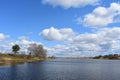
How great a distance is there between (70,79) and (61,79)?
2.21 m

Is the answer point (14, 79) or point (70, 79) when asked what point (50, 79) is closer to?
point (70, 79)

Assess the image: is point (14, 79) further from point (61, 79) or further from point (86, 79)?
point (86, 79)

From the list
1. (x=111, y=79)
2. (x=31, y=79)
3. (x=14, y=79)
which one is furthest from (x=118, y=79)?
(x=14, y=79)

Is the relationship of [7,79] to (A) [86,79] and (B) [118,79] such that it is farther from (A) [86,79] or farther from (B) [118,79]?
(B) [118,79]

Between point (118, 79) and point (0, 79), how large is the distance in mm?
28867

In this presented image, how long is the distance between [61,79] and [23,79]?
9.24 metres

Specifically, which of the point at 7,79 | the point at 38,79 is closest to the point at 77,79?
the point at 38,79

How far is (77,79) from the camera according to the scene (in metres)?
56.0

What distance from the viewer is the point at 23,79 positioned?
5506 cm

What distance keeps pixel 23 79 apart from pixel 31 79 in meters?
1.93

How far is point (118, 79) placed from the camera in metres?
56.8

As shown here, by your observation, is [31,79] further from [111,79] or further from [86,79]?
[111,79]

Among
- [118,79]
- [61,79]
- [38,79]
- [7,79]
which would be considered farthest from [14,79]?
[118,79]

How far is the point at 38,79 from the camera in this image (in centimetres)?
5569
